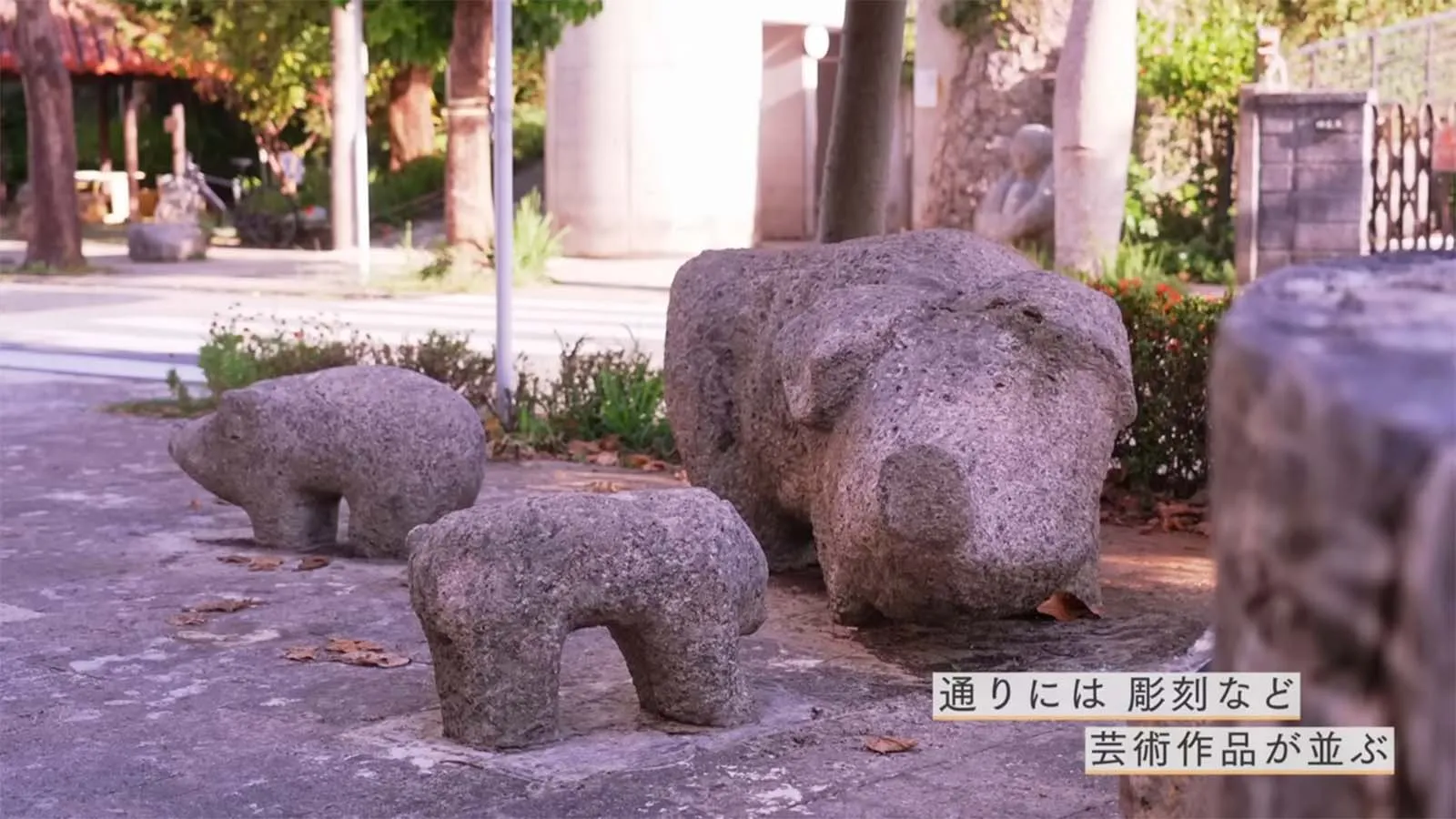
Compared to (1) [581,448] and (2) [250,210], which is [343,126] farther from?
(1) [581,448]

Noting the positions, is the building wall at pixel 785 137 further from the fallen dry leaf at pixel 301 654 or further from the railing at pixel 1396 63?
the fallen dry leaf at pixel 301 654

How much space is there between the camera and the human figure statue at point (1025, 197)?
1748 cm

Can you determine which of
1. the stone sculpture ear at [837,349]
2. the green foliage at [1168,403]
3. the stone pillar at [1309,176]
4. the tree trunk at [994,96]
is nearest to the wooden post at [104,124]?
the tree trunk at [994,96]

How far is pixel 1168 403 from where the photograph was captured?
805 cm

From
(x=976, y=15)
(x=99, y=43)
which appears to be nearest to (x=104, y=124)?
(x=99, y=43)

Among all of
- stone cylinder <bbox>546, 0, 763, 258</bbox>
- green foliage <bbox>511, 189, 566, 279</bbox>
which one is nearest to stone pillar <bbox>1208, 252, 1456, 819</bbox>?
green foliage <bbox>511, 189, 566, 279</bbox>

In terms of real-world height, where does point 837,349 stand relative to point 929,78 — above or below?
below

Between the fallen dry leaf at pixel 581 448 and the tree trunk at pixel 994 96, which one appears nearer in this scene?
the fallen dry leaf at pixel 581 448

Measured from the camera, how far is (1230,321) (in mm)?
1569

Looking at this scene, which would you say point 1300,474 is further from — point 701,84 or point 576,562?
point 701,84

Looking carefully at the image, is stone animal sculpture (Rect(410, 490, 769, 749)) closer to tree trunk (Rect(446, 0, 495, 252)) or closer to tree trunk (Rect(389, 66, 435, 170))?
tree trunk (Rect(446, 0, 495, 252))

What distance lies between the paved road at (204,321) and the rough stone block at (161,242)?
A: 3885mm

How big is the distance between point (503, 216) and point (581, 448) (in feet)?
4.52

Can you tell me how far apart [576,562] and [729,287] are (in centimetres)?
233
